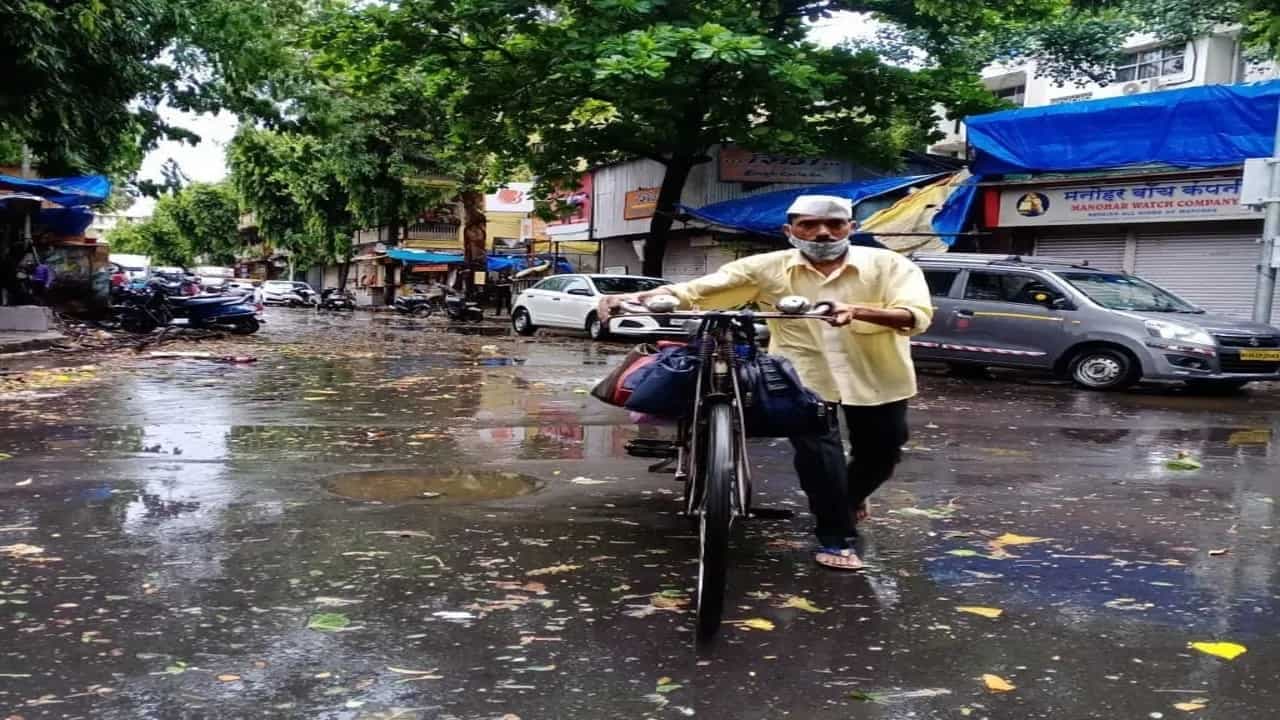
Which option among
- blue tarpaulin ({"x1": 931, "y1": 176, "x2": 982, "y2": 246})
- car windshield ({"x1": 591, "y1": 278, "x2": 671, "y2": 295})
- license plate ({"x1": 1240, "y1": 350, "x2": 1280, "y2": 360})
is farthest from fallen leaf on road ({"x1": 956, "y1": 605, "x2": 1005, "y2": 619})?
car windshield ({"x1": 591, "y1": 278, "x2": 671, "y2": 295})

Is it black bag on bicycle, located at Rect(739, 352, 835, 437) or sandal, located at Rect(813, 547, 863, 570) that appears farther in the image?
sandal, located at Rect(813, 547, 863, 570)

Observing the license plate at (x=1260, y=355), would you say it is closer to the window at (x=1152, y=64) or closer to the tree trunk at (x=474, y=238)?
the window at (x=1152, y=64)

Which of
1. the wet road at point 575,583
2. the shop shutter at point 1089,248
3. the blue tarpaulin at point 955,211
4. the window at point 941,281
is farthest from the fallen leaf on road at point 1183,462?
the blue tarpaulin at point 955,211

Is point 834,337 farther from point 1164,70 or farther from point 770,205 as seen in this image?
point 1164,70

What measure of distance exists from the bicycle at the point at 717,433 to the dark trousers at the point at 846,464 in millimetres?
456

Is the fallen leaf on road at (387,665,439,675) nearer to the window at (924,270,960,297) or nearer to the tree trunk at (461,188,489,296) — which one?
the window at (924,270,960,297)

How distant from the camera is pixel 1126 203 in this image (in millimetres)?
17500

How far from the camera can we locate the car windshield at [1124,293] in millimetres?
12875

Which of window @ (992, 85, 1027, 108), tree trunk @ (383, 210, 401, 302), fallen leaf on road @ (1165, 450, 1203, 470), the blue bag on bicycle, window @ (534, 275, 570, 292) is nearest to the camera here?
the blue bag on bicycle

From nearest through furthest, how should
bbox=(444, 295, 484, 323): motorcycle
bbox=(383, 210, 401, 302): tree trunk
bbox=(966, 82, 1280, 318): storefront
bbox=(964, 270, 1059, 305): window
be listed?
1. bbox=(964, 270, 1059, 305): window
2. bbox=(966, 82, 1280, 318): storefront
3. bbox=(444, 295, 484, 323): motorcycle
4. bbox=(383, 210, 401, 302): tree trunk

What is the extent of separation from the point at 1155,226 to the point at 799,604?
16.1 meters

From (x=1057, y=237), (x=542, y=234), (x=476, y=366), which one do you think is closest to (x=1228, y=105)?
(x=1057, y=237)

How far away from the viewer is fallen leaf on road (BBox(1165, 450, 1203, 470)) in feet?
23.6

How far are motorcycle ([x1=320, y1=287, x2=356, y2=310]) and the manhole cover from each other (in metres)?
38.3
